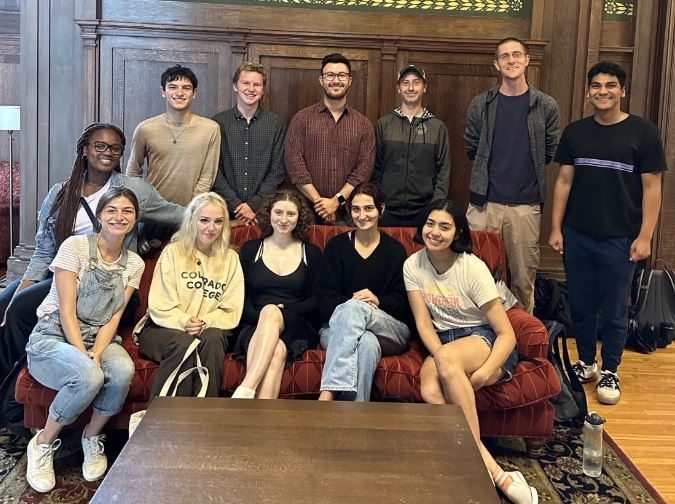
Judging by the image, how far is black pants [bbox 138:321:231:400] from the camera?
8.42 ft

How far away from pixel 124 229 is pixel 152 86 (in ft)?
6.69

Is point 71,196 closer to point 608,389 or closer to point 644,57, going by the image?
point 608,389

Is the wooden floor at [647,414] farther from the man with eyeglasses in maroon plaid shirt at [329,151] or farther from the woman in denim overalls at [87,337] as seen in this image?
the woman in denim overalls at [87,337]

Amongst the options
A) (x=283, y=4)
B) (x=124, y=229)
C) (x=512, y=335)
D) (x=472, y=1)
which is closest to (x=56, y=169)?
(x=283, y=4)

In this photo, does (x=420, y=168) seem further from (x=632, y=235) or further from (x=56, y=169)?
(x=56, y=169)

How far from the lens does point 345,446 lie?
6.03 feet

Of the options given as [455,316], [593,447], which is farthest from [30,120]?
[593,447]

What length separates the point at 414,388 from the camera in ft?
8.65

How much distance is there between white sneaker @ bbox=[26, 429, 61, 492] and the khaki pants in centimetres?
224

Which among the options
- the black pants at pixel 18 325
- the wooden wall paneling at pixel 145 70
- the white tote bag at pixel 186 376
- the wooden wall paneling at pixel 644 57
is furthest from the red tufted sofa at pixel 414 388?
the wooden wall paneling at pixel 644 57

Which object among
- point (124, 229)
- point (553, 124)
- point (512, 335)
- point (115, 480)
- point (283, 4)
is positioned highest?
point (283, 4)

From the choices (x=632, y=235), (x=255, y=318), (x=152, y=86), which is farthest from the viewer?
(x=152, y=86)

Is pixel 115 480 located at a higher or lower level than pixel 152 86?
lower

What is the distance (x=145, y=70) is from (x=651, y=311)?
346 centimetres
